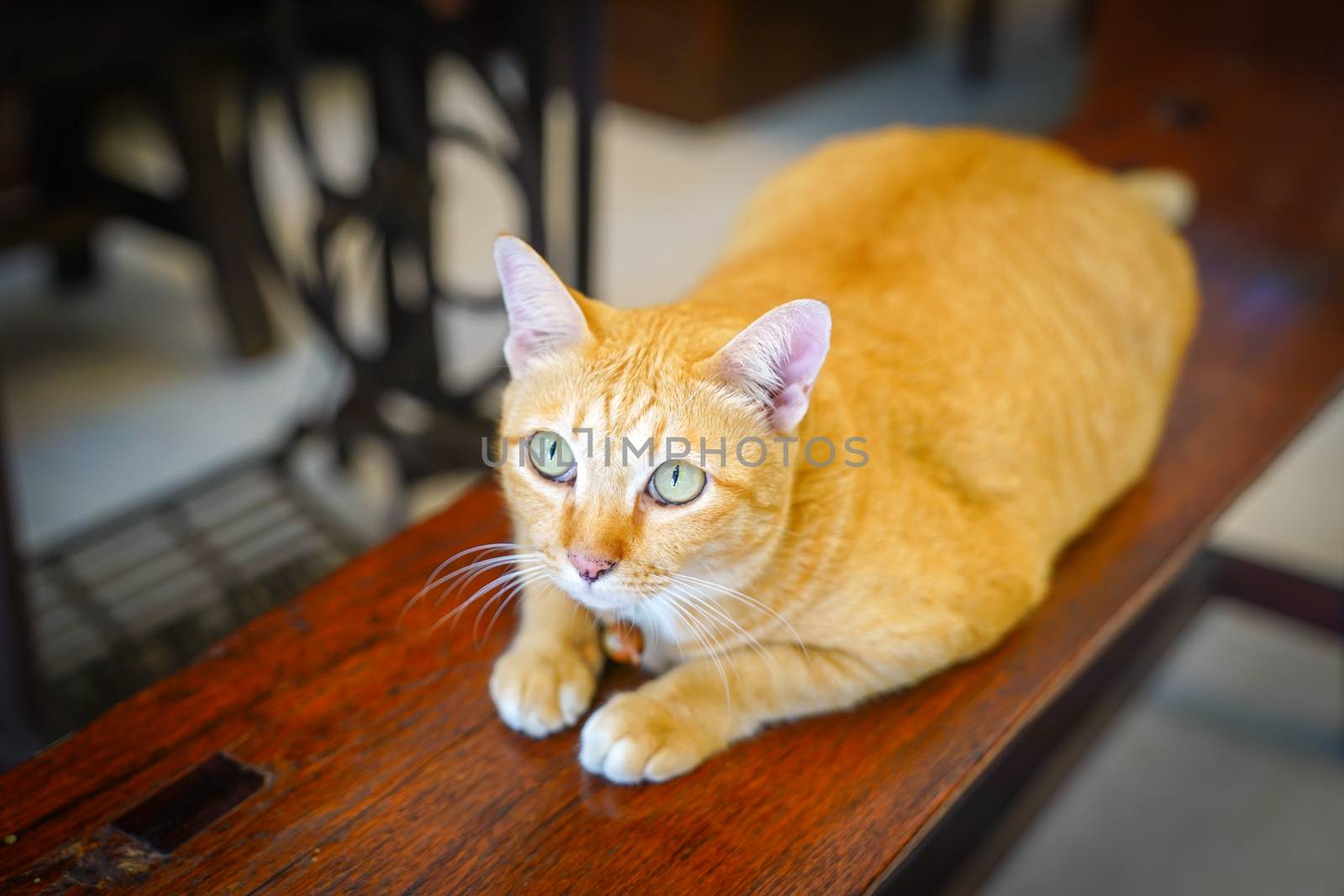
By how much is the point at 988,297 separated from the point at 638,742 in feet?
2.16

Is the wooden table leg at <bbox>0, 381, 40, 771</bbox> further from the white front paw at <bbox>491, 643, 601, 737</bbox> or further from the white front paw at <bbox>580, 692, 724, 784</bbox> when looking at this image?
the white front paw at <bbox>580, 692, 724, 784</bbox>

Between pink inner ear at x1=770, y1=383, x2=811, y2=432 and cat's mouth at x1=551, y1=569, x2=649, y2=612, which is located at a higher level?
pink inner ear at x1=770, y1=383, x2=811, y2=432

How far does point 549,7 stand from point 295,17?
0.42m

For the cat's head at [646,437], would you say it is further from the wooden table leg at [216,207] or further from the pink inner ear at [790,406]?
the wooden table leg at [216,207]

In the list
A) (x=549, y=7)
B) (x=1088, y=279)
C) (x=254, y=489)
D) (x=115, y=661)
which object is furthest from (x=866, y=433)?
(x=254, y=489)

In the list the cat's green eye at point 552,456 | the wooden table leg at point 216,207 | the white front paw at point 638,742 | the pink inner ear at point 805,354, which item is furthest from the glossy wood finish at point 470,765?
the wooden table leg at point 216,207

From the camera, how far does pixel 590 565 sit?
100cm

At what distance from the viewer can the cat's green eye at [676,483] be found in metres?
1.03

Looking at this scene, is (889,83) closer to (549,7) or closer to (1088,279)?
(549,7)

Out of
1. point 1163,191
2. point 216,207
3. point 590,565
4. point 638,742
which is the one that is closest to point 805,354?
point 590,565

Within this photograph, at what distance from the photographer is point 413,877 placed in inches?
39.9

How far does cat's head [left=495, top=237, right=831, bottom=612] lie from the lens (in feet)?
3.32

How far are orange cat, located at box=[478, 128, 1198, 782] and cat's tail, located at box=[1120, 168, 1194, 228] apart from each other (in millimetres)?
549

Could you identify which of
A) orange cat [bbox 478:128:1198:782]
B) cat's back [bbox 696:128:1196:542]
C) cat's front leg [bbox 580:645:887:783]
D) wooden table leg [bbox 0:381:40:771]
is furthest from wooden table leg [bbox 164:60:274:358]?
cat's front leg [bbox 580:645:887:783]
